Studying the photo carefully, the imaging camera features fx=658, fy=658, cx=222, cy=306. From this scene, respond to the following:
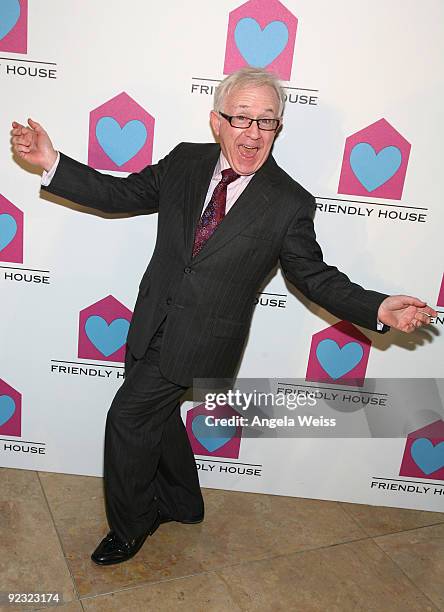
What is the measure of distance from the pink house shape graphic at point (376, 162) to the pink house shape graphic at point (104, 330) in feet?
3.46

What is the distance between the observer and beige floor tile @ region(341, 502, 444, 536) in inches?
113

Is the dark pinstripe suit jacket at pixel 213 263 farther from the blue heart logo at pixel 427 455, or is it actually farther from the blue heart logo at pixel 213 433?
the blue heart logo at pixel 427 455

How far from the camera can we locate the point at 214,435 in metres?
2.98

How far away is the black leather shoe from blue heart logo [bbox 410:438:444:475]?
1285 millimetres

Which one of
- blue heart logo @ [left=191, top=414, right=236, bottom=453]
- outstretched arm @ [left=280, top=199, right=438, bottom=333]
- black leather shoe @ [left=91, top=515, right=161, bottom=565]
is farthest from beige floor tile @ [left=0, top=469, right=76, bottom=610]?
outstretched arm @ [left=280, top=199, right=438, bottom=333]

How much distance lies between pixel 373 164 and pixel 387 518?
5.09 ft

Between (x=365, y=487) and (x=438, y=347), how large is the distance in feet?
2.41

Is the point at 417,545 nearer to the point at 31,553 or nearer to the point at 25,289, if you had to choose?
the point at 31,553

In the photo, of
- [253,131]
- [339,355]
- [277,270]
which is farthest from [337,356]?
[253,131]

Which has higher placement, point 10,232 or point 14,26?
point 14,26

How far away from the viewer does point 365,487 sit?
302 centimetres

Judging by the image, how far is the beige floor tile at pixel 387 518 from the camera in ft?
9.39

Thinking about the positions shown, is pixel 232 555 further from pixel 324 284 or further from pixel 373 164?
pixel 373 164

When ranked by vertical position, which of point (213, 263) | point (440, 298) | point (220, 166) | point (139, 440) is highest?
point (220, 166)
